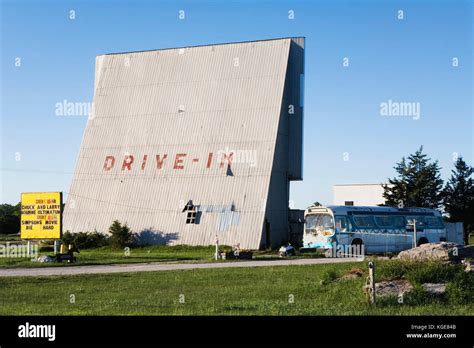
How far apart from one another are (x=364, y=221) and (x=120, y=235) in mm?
18138

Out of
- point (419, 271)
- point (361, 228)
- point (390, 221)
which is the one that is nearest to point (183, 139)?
point (361, 228)

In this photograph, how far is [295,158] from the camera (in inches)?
2074

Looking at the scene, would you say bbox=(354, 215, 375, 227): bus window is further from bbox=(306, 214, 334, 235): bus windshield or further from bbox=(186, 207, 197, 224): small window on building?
bbox=(186, 207, 197, 224): small window on building

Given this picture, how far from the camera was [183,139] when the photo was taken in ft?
172

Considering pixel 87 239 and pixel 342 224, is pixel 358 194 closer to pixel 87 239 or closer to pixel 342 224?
pixel 342 224

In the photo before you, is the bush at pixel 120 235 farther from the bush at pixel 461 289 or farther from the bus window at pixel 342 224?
the bush at pixel 461 289

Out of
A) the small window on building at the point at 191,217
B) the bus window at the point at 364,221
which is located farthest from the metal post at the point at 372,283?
the small window on building at the point at 191,217

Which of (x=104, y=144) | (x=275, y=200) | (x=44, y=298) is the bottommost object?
(x=44, y=298)

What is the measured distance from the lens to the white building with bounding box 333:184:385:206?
211 ft

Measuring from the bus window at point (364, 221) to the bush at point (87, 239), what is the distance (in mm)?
19423

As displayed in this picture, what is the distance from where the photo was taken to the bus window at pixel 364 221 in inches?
1638
